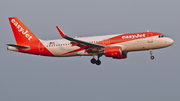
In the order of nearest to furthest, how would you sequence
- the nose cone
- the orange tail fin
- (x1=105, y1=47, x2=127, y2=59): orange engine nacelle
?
(x1=105, y1=47, x2=127, y2=59): orange engine nacelle < the nose cone < the orange tail fin

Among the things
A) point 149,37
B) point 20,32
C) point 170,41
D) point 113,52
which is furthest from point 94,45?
point 20,32

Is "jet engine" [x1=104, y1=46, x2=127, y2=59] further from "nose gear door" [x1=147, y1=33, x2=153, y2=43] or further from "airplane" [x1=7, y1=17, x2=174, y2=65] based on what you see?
"nose gear door" [x1=147, y1=33, x2=153, y2=43]

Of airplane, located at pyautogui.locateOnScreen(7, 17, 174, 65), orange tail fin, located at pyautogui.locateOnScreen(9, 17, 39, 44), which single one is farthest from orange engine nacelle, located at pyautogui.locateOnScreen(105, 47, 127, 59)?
orange tail fin, located at pyautogui.locateOnScreen(9, 17, 39, 44)

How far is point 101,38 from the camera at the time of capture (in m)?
50.6

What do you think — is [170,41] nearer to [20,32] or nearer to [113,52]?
[113,52]

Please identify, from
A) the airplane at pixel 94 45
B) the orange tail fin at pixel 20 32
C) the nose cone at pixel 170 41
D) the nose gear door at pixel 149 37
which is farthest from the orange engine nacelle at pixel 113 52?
the orange tail fin at pixel 20 32

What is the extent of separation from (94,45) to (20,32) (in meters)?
14.4

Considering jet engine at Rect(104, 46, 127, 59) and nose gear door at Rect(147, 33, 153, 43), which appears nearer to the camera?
jet engine at Rect(104, 46, 127, 59)

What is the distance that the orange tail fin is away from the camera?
54.1 meters

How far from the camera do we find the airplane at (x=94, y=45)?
49312 mm

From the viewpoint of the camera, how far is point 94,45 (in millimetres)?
48781

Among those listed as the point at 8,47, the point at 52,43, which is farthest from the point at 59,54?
the point at 8,47

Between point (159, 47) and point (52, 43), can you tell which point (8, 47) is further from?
point (159, 47)

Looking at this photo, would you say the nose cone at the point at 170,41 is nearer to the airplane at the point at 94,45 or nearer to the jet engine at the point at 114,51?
the airplane at the point at 94,45
